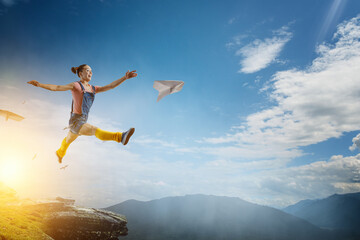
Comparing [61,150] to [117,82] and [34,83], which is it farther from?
[117,82]

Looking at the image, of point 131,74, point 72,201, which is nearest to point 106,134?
point 131,74

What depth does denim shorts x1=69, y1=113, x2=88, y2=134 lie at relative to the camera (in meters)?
5.45

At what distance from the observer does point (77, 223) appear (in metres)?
64.6

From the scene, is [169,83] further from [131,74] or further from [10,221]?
[10,221]

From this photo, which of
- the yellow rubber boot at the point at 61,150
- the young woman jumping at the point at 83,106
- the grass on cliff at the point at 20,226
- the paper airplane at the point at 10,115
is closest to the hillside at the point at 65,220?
the grass on cliff at the point at 20,226

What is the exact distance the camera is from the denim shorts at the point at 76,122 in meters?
5.45

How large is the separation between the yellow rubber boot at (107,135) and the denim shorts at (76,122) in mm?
575

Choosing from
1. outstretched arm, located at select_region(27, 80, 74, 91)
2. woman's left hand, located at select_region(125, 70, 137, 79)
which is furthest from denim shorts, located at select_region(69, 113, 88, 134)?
woman's left hand, located at select_region(125, 70, 137, 79)

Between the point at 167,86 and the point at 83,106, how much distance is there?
2.68 metres

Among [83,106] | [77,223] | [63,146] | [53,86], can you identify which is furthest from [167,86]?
[77,223]

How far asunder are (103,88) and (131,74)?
0.93m

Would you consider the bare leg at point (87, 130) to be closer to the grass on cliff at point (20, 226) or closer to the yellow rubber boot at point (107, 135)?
the yellow rubber boot at point (107, 135)

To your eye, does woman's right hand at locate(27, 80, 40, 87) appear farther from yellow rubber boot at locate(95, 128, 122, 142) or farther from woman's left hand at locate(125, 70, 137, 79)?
woman's left hand at locate(125, 70, 137, 79)

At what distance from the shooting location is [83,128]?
541 centimetres
